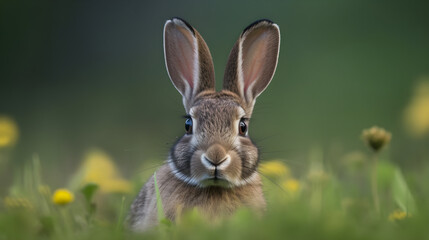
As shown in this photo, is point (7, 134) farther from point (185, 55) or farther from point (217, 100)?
point (217, 100)

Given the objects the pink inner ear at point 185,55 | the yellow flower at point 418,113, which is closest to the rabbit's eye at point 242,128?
the pink inner ear at point 185,55

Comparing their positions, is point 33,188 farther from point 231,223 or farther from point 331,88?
point 331,88

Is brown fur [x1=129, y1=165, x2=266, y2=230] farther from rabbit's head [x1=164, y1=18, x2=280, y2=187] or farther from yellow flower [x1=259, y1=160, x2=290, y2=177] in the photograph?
yellow flower [x1=259, y1=160, x2=290, y2=177]

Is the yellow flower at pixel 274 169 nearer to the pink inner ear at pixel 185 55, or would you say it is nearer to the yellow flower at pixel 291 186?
the yellow flower at pixel 291 186

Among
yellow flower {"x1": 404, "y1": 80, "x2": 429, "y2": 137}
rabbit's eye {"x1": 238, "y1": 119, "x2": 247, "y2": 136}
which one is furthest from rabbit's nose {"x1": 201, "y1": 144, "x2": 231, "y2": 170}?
yellow flower {"x1": 404, "y1": 80, "x2": 429, "y2": 137}

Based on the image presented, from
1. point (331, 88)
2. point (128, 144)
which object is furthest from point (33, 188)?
point (331, 88)
